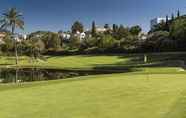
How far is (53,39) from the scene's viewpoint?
121 metres

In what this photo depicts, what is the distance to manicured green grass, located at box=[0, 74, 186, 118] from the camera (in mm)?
10977

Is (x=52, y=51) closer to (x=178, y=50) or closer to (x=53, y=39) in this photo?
(x=53, y=39)

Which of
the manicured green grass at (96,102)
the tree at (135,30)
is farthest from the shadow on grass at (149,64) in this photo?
the tree at (135,30)

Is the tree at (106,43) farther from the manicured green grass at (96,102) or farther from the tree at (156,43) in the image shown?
the manicured green grass at (96,102)

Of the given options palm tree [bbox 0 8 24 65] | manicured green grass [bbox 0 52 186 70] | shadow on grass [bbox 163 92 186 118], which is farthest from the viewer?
palm tree [bbox 0 8 24 65]

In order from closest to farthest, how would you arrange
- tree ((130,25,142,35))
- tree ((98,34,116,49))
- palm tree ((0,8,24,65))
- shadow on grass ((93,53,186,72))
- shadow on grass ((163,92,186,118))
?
shadow on grass ((163,92,186,118)) → shadow on grass ((93,53,186,72)) → palm tree ((0,8,24,65)) → tree ((98,34,116,49)) → tree ((130,25,142,35))

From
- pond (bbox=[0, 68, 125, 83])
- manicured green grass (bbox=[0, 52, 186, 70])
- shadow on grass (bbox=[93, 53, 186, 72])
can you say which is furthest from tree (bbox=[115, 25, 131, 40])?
pond (bbox=[0, 68, 125, 83])

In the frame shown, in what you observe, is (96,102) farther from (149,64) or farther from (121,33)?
(121,33)

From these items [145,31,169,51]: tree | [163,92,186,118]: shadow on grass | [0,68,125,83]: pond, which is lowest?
[0,68,125,83]: pond

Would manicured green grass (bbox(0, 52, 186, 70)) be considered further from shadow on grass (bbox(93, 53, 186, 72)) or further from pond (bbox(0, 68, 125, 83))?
pond (bbox(0, 68, 125, 83))

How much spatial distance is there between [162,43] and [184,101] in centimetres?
6918

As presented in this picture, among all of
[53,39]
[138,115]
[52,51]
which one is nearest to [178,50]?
[52,51]

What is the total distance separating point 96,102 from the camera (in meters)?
12.9

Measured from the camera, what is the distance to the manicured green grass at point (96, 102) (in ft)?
36.0
